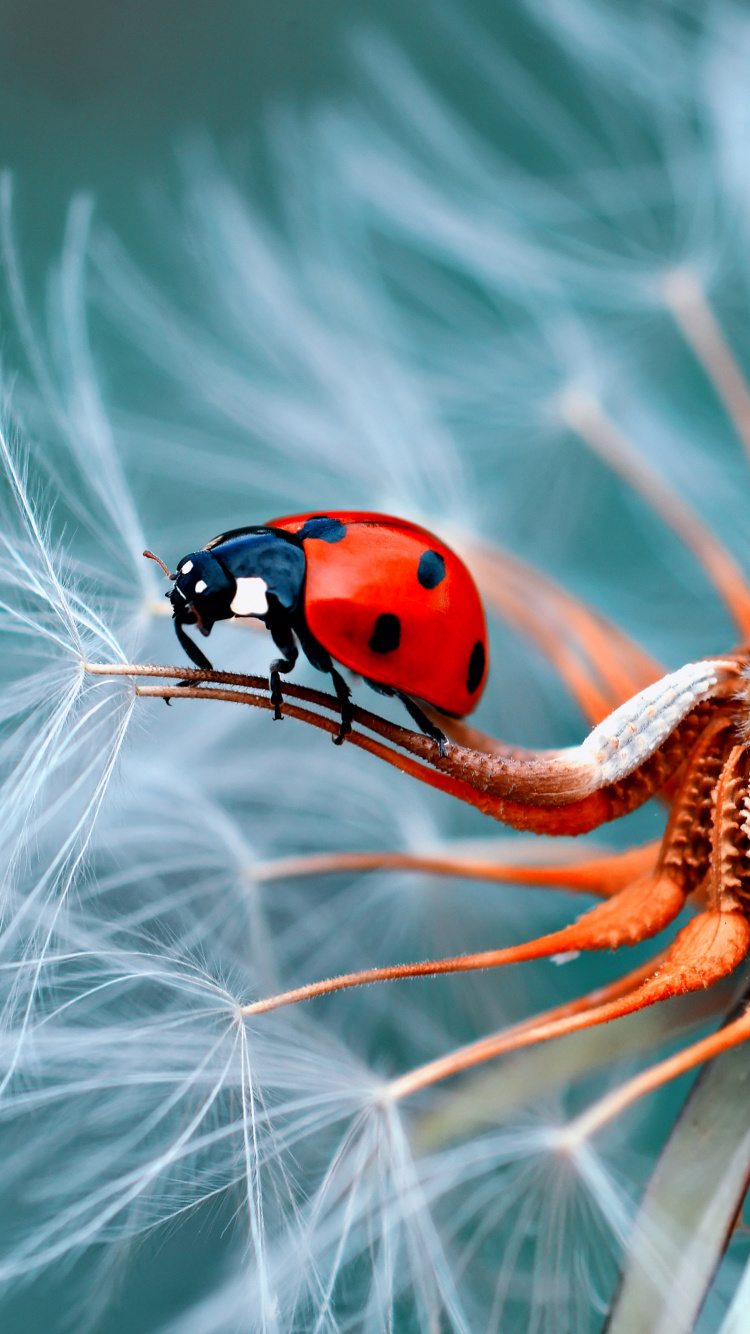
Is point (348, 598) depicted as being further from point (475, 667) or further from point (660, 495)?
point (660, 495)

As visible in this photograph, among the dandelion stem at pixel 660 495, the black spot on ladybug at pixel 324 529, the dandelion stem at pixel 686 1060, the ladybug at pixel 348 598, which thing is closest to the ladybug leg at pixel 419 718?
the ladybug at pixel 348 598

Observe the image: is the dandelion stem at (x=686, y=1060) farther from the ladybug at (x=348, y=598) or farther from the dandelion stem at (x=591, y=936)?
the ladybug at (x=348, y=598)

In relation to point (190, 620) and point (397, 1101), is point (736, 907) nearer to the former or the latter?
point (397, 1101)

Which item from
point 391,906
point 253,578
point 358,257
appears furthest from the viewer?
point 358,257

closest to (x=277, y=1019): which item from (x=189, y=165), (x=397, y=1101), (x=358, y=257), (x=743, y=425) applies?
(x=397, y=1101)

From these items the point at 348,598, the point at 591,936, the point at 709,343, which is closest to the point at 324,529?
the point at 348,598

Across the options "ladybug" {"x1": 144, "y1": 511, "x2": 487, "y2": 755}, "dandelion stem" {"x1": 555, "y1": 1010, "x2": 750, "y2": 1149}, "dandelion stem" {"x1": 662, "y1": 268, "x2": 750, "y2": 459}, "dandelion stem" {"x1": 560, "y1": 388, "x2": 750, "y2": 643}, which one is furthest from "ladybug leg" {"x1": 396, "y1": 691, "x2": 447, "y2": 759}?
"dandelion stem" {"x1": 662, "y1": 268, "x2": 750, "y2": 459}

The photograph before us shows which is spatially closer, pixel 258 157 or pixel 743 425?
pixel 743 425
